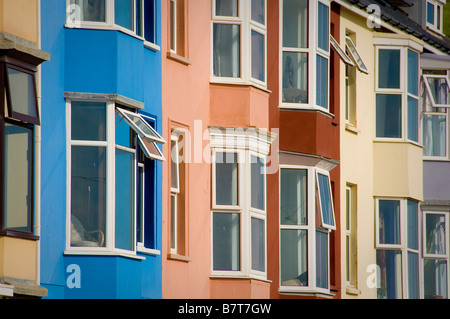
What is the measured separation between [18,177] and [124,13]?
3622 millimetres

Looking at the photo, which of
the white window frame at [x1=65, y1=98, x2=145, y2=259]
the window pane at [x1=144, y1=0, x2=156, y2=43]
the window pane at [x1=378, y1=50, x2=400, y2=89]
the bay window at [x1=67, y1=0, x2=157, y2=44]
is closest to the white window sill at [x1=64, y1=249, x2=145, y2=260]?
the white window frame at [x1=65, y1=98, x2=145, y2=259]

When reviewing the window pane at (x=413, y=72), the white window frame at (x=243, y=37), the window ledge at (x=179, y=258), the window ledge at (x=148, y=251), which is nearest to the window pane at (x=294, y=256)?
the white window frame at (x=243, y=37)

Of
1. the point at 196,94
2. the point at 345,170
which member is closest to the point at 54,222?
the point at 196,94

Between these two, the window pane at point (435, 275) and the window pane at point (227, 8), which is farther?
the window pane at point (435, 275)

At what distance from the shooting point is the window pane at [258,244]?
24.6 metres

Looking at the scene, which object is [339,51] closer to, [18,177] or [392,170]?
[392,170]

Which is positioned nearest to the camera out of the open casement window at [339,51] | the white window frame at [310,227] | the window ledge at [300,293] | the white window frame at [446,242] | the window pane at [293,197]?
the window ledge at [300,293]

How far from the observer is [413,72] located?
31359 millimetres

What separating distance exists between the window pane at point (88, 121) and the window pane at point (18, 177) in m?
1.26

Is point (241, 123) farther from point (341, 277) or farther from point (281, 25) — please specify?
point (341, 277)

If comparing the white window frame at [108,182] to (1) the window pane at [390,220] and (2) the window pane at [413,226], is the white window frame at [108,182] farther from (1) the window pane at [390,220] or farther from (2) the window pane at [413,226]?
(2) the window pane at [413,226]

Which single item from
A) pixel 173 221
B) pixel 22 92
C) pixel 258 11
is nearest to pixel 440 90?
pixel 258 11

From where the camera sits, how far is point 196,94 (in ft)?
78.8

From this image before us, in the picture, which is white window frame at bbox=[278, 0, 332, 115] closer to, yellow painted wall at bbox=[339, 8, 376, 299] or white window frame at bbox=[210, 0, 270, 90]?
white window frame at bbox=[210, 0, 270, 90]
